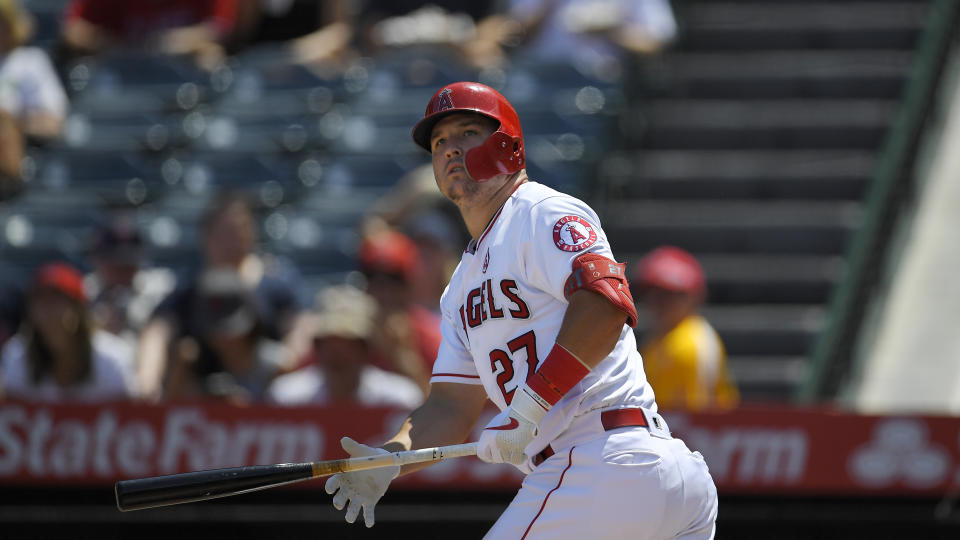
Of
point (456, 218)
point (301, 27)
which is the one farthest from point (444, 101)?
point (301, 27)

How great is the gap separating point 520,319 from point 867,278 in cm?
496

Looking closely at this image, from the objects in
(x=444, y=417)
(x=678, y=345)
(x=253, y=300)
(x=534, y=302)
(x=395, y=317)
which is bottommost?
(x=444, y=417)

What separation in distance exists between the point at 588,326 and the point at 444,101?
0.75 metres

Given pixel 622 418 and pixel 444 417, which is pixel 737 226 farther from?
pixel 622 418

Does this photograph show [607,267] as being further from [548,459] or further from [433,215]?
[433,215]

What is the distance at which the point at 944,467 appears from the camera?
5.68m

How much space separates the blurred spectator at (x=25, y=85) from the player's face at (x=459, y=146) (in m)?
5.82

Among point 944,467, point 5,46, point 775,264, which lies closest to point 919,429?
point 944,467

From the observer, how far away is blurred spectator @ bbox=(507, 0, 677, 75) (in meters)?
9.13

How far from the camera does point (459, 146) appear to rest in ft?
12.2

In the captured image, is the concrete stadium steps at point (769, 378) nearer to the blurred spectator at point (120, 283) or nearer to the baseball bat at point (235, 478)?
the blurred spectator at point (120, 283)

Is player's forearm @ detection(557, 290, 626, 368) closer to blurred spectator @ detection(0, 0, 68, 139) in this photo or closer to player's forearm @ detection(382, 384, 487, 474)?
player's forearm @ detection(382, 384, 487, 474)

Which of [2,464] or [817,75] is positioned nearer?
[2,464]

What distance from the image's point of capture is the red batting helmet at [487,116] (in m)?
3.69
